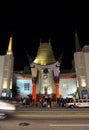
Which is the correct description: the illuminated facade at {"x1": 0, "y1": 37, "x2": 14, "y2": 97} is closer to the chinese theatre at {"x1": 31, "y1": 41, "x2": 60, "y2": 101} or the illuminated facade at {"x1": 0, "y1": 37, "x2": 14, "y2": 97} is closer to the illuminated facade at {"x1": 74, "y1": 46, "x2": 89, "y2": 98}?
the chinese theatre at {"x1": 31, "y1": 41, "x2": 60, "y2": 101}

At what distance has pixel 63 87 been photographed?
49.3m

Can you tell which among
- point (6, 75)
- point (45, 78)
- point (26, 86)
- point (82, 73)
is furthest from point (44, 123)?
point (45, 78)

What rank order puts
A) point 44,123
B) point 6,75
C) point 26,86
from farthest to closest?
point 26,86, point 6,75, point 44,123

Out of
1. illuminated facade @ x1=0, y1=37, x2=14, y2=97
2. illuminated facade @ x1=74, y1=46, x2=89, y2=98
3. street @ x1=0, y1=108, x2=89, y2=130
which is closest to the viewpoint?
street @ x1=0, y1=108, x2=89, y2=130

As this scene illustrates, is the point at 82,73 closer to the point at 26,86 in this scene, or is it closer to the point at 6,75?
the point at 26,86

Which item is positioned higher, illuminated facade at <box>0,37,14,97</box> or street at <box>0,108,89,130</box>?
illuminated facade at <box>0,37,14,97</box>

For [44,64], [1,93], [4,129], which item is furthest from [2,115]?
[44,64]

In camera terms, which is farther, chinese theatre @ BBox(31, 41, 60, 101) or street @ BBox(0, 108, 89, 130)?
chinese theatre @ BBox(31, 41, 60, 101)

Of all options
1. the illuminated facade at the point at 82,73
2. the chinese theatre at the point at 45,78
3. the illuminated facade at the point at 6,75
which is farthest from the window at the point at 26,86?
the illuminated facade at the point at 82,73

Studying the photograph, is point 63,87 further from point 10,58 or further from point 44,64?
point 10,58

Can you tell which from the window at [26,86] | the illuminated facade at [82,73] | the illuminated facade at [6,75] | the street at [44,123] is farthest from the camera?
the window at [26,86]

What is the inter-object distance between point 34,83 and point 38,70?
447 cm

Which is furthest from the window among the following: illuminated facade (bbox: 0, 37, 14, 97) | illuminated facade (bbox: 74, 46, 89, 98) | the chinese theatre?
illuminated facade (bbox: 74, 46, 89, 98)

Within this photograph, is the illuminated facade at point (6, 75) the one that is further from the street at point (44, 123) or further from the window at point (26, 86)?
the street at point (44, 123)
